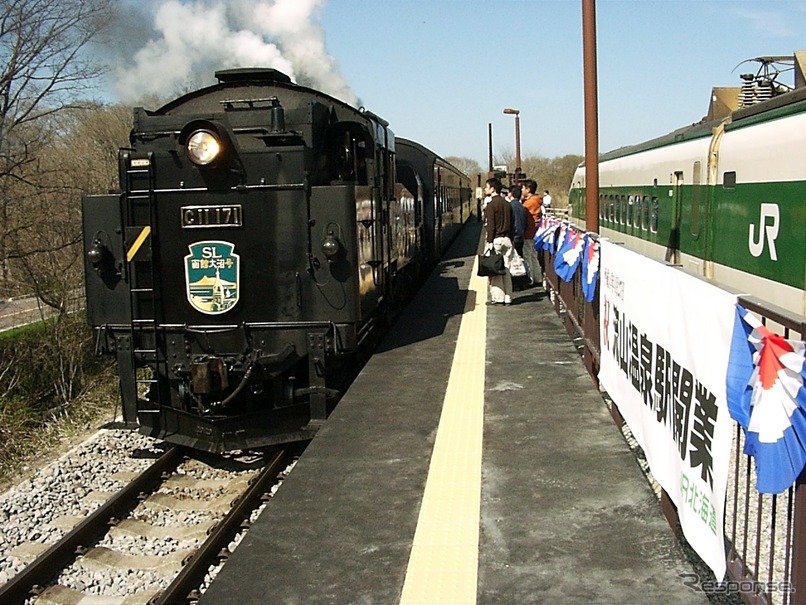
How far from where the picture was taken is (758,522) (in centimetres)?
340

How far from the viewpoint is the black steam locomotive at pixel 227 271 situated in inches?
289

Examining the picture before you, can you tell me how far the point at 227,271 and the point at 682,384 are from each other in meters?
4.68

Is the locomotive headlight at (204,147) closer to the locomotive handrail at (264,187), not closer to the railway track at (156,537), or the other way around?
the locomotive handrail at (264,187)

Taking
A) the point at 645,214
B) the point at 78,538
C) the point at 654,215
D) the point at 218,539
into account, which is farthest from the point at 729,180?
the point at 78,538

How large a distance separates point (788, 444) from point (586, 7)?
869 cm

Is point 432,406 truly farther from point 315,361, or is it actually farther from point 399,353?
point 399,353

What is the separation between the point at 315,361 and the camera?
750 cm

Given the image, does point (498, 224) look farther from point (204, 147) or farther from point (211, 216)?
point (204, 147)

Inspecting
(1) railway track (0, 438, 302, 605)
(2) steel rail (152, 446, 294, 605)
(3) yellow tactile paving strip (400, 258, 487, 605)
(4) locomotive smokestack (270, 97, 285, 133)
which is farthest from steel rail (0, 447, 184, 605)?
(4) locomotive smokestack (270, 97, 285, 133)

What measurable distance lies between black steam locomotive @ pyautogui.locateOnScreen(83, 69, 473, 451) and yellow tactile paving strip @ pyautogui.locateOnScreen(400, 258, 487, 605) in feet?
4.22

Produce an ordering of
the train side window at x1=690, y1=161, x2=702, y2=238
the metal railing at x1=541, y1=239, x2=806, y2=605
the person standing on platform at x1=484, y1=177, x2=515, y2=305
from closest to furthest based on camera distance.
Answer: the metal railing at x1=541, y1=239, x2=806, y2=605
the train side window at x1=690, y1=161, x2=702, y2=238
the person standing on platform at x1=484, y1=177, x2=515, y2=305

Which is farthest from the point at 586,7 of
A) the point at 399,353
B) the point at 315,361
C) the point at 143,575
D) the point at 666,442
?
the point at 143,575

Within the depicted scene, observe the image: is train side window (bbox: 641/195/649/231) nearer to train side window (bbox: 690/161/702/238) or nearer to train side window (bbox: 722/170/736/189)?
train side window (bbox: 690/161/702/238)

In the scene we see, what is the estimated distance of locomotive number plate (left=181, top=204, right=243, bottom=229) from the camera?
739cm
